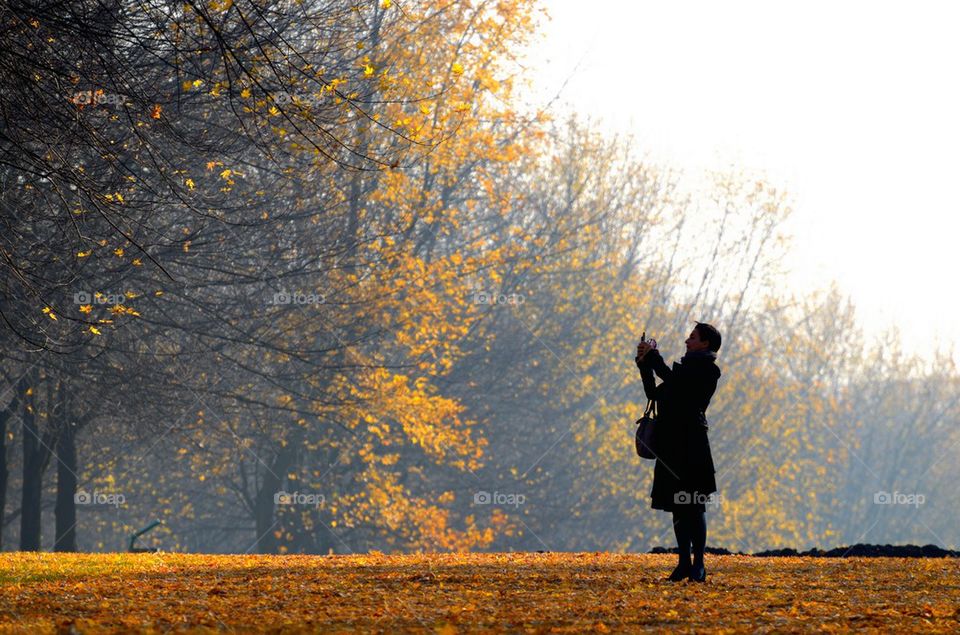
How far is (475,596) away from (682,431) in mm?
2080

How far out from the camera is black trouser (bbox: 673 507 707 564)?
376 inches

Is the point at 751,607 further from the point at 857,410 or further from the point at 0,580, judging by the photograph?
the point at 857,410

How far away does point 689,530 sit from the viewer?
31.8 ft

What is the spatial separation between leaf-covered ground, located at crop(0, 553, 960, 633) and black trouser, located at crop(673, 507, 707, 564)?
11.7 inches

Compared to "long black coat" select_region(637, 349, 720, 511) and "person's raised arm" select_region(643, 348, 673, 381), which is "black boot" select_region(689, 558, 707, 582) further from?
"person's raised arm" select_region(643, 348, 673, 381)

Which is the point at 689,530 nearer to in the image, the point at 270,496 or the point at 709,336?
the point at 709,336

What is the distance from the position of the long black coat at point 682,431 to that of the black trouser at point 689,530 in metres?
0.08

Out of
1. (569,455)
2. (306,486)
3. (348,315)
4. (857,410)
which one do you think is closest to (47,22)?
(348,315)

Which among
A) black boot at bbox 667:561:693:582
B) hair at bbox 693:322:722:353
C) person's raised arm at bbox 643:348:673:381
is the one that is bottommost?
black boot at bbox 667:561:693:582

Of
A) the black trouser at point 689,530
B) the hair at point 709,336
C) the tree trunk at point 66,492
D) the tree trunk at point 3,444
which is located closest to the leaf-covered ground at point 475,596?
the black trouser at point 689,530

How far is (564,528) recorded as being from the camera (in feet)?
127

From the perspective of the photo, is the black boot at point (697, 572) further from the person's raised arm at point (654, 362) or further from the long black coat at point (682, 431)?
the person's raised arm at point (654, 362)

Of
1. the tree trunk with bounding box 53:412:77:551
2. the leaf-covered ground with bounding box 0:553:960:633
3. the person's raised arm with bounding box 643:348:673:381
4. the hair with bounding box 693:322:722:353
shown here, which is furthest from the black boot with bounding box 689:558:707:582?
the tree trunk with bounding box 53:412:77:551

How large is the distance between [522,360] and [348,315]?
37.0ft
